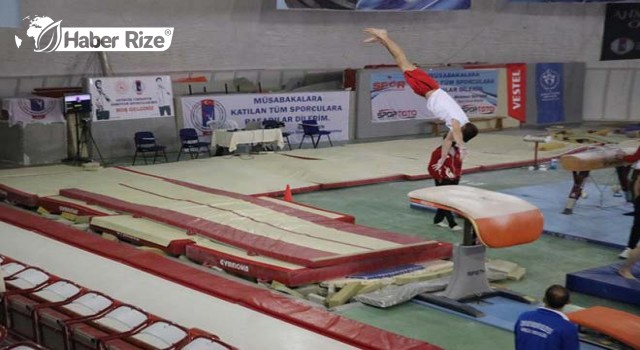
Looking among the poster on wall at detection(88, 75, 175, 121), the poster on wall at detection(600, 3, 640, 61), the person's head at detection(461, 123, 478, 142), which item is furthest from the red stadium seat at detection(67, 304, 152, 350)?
the poster on wall at detection(600, 3, 640, 61)

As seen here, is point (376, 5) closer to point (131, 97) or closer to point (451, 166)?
point (131, 97)

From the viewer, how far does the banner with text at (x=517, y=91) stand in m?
22.0

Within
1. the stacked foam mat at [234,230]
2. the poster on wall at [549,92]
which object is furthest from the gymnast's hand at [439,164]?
the poster on wall at [549,92]

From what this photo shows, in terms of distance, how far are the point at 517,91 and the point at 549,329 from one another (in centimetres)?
1826

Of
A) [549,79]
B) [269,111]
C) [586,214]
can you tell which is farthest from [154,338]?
[549,79]

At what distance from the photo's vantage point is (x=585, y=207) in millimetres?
11469

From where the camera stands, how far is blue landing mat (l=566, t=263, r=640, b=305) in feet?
24.7

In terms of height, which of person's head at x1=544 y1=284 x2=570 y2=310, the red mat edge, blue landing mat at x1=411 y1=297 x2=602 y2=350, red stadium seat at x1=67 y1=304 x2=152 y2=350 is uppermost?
person's head at x1=544 y1=284 x2=570 y2=310

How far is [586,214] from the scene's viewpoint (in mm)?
11055

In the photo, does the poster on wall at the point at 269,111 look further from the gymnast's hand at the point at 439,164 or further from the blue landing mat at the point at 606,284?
→ the blue landing mat at the point at 606,284

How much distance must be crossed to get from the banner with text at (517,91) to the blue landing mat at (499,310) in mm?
15303

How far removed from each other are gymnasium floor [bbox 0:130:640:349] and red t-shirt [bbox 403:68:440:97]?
1.82m

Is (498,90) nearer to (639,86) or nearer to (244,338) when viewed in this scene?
(639,86)

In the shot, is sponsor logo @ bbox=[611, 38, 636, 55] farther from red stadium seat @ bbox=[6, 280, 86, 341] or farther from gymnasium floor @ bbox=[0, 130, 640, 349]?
red stadium seat @ bbox=[6, 280, 86, 341]
